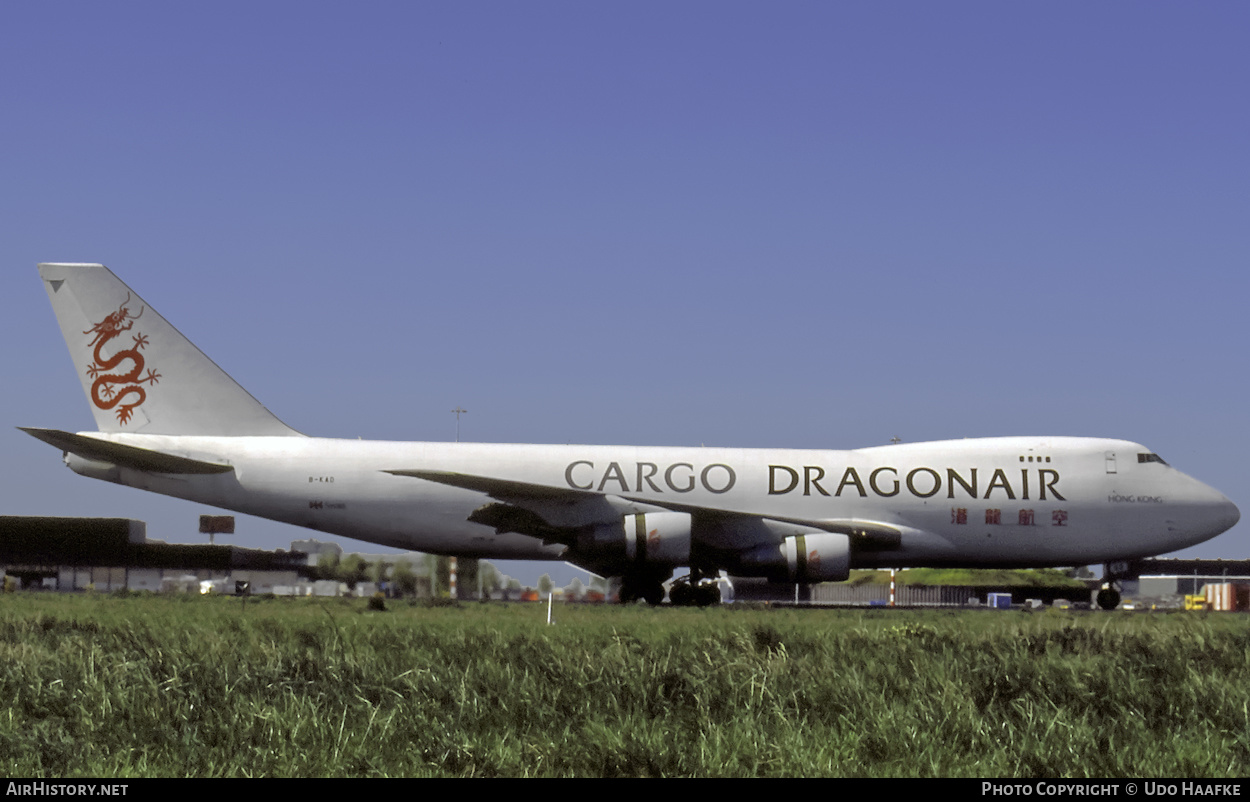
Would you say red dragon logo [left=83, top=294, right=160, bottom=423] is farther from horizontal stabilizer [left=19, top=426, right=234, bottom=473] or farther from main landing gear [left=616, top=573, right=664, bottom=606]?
main landing gear [left=616, top=573, right=664, bottom=606]

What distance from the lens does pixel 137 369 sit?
3161cm

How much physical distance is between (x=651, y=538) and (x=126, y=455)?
12.9 m

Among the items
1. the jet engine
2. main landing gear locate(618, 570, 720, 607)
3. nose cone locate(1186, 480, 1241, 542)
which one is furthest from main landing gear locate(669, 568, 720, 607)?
nose cone locate(1186, 480, 1241, 542)

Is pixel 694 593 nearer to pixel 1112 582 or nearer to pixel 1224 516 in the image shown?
pixel 1112 582

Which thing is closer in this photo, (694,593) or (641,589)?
(694,593)

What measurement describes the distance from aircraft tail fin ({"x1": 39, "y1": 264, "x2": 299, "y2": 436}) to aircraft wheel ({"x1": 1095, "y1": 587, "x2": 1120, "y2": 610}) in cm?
2114

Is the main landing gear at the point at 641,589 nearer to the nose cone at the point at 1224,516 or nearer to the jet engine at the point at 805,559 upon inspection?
the jet engine at the point at 805,559

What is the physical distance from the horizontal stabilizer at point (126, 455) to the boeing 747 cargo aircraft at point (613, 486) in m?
0.05

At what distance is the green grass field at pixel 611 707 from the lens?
7.19 m

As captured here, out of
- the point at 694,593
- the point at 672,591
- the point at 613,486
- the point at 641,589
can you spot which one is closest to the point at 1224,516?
the point at 694,593

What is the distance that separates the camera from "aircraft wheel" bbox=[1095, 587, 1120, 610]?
30641 millimetres

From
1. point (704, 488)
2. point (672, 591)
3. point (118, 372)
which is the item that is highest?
point (118, 372)

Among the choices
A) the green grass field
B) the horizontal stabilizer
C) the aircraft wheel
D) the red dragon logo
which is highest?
the red dragon logo
